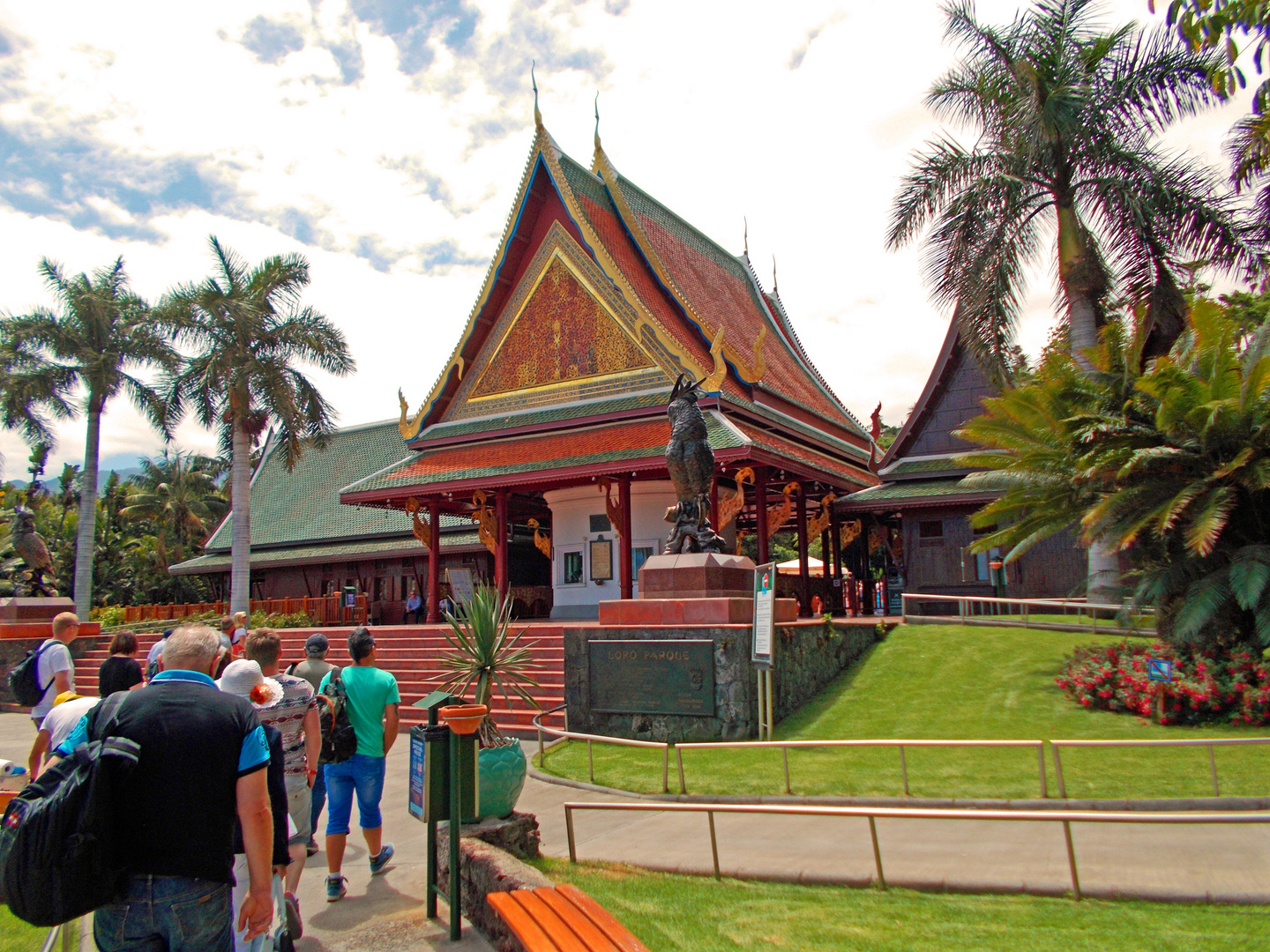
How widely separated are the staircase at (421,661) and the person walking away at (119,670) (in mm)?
4312

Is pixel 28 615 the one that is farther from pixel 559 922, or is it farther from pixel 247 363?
pixel 559 922

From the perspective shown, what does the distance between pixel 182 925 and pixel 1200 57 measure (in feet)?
49.6

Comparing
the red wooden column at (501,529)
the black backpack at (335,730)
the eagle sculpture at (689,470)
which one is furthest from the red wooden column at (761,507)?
the black backpack at (335,730)

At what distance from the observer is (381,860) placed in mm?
5633

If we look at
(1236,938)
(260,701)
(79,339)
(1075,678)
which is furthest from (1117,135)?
(79,339)

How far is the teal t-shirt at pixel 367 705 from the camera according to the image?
5.27 meters

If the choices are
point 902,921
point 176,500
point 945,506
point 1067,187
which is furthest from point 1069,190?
point 176,500

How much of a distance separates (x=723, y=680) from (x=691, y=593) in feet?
3.55

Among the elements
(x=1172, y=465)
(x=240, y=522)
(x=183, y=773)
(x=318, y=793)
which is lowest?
(x=318, y=793)

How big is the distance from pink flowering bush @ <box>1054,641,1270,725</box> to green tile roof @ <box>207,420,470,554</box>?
1818cm

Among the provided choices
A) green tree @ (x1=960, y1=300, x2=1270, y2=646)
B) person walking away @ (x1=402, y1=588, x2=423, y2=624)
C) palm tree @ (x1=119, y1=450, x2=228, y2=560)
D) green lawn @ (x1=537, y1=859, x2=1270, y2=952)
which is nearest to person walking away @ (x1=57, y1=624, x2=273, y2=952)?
green lawn @ (x1=537, y1=859, x2=1270, y2=952)

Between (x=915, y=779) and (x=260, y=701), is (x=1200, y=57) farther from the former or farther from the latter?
(x=260, y=701)

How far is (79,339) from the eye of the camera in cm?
2344

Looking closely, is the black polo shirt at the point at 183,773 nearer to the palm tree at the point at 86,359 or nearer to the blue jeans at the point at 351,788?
the blue jeans at the point at 351,788
